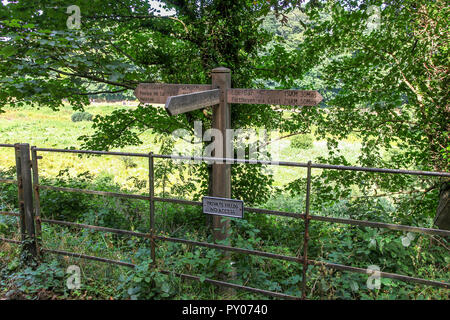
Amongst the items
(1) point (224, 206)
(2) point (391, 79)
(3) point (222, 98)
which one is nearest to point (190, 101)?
(3) point (222, 98)

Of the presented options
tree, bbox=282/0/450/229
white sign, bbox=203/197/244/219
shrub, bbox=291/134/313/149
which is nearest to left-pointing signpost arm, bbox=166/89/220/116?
white sign, bbox=203/197/244/219

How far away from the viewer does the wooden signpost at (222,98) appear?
3221 mm

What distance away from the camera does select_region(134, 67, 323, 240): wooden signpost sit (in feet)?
10.6

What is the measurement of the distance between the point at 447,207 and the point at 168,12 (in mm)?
5684

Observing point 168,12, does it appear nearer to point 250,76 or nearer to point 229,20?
point 229,20

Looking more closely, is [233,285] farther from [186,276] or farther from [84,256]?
[84,256]

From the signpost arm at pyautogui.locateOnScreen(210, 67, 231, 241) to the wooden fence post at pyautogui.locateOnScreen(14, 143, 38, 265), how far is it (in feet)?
6.72

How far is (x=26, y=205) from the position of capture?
3789 mm

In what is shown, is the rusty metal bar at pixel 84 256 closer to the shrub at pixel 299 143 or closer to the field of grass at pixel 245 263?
the field of grass at pixel 245 263

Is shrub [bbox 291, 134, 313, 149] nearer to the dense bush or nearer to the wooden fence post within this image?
the dense bush

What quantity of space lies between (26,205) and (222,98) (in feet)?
8.11

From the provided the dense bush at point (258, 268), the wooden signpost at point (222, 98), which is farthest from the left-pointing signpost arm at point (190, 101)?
the dense bush at point (258, 268)

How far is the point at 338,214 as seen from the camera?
7.26 meters

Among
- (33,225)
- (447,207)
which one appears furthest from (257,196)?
(33,225)
